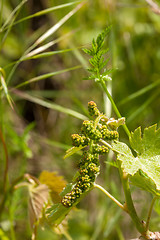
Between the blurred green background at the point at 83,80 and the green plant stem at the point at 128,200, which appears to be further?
the blurred green background at the point at 83,80

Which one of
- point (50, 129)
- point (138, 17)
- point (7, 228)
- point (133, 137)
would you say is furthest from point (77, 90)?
point (133, 137)

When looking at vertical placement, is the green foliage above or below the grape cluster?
above

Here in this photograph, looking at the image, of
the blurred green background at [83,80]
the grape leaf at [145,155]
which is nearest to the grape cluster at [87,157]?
the grape leaf at [145,155]

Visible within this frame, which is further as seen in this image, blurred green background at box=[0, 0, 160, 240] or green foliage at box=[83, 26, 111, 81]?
blurred green background at box=[0, 0, 160, 240]

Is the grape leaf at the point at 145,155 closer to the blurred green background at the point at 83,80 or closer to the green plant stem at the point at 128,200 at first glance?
the green plant stem at the point at 128,200

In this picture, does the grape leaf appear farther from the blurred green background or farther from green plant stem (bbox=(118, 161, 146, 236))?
the blurred green background

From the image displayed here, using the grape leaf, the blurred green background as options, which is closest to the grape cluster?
the grape leaf

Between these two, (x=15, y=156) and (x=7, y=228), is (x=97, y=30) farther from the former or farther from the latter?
(x=7, y=228)

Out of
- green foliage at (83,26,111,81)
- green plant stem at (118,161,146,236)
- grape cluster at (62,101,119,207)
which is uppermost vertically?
green foliage at (83,26,111,81)
